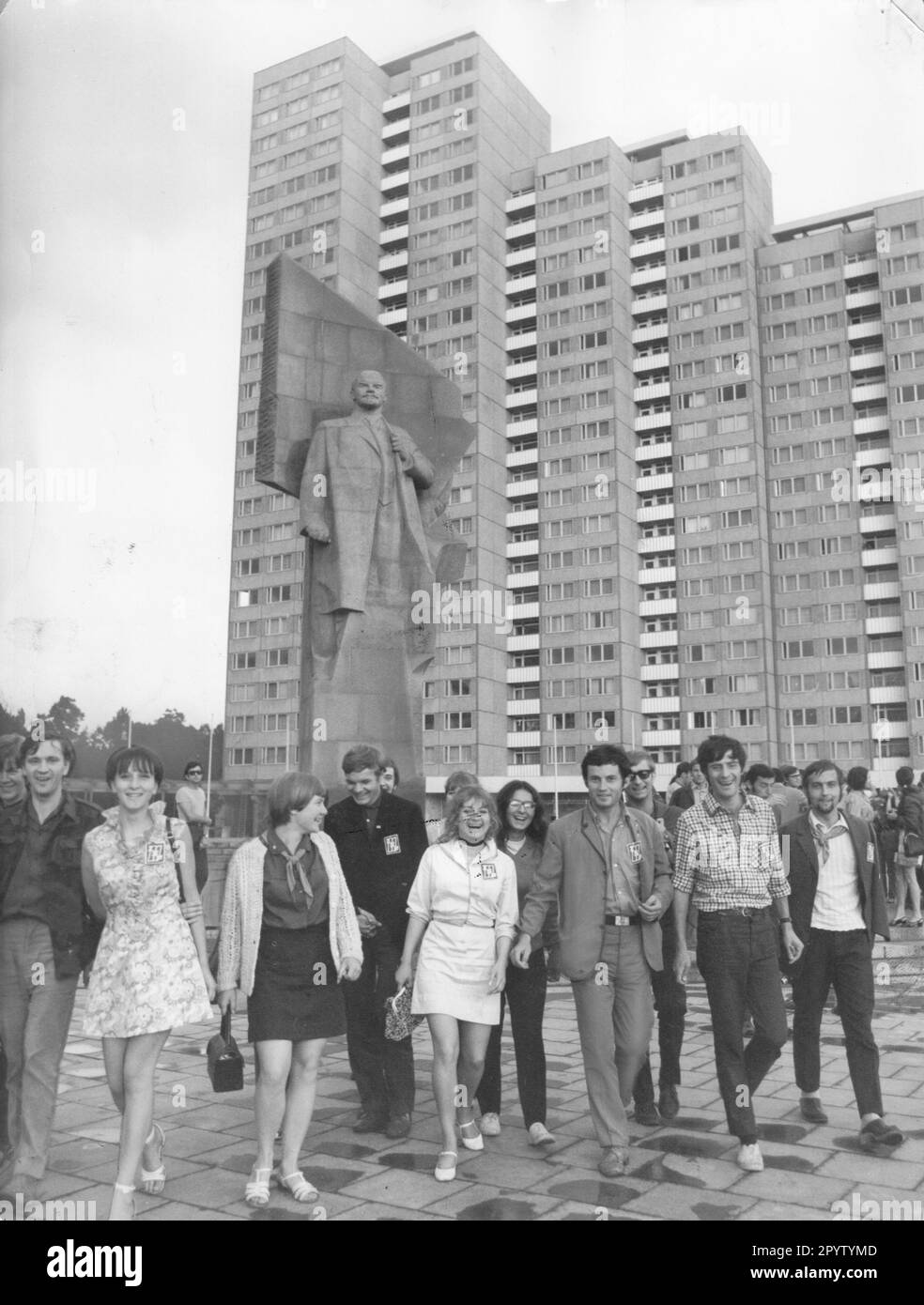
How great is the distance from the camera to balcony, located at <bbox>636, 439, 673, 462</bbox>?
211 ft

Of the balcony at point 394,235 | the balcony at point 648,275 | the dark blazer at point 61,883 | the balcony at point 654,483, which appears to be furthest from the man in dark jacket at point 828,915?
the balcony at point 394,235

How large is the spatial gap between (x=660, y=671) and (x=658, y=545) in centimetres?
740

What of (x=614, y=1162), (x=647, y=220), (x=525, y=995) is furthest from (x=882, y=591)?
(x=614, y=1162)

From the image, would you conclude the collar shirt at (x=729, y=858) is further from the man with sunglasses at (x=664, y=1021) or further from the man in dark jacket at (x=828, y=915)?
the man in dark jacket at (x=828, y=915)

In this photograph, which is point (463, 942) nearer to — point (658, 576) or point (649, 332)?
point (658, 576)

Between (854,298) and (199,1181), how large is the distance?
65.7 m

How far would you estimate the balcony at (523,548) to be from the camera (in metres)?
65.1

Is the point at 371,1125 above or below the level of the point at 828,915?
below

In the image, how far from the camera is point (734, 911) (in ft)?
17.7

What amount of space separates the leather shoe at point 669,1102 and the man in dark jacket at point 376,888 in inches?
54.2

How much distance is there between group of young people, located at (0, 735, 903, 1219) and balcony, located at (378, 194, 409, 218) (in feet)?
229

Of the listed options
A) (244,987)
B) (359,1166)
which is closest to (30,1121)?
(244,987)

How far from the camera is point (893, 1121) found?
586 cm

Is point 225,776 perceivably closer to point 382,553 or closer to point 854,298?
point 854,298
